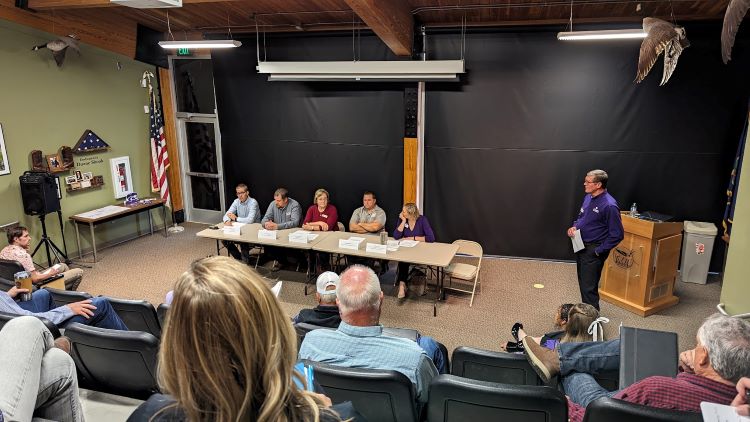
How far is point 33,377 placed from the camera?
1.46 metres

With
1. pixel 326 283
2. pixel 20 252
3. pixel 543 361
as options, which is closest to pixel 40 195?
pixel 20 252

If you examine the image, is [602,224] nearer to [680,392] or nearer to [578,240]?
[578,240]

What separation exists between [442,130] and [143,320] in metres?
4.71

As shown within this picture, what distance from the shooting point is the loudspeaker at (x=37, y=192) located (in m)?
6.41

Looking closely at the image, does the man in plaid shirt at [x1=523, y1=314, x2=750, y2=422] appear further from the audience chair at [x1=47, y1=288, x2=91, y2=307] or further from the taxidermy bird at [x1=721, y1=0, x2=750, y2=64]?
the audience chair at [x1=47, y1=288, x2=91, y2=307]

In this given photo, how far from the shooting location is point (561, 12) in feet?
19.9

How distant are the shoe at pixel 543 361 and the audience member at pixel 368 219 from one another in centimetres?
381

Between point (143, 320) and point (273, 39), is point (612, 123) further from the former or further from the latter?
point (143, 320)

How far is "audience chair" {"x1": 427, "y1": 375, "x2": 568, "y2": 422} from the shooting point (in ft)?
7.20

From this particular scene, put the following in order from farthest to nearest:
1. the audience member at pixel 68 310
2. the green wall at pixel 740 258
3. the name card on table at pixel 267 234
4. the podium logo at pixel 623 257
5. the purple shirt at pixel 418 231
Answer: the purple shirt at pixel 418 231 → the name card on table at pixel 267 234 → the podium logo at pixel 623 257 → the green wall at pixel 740 258 → the audience member at pixel 68 310

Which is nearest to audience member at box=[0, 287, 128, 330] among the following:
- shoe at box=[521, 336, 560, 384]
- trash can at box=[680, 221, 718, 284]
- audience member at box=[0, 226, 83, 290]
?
audience member at box=[0, 226, 83, 290]

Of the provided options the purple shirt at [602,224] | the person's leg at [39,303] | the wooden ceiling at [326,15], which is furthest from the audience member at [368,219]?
the person's leg at [39,303]

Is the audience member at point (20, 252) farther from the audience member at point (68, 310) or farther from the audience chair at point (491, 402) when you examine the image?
the audience chair at point (491, 402)

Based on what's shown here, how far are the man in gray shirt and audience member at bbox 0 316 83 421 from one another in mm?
5126
